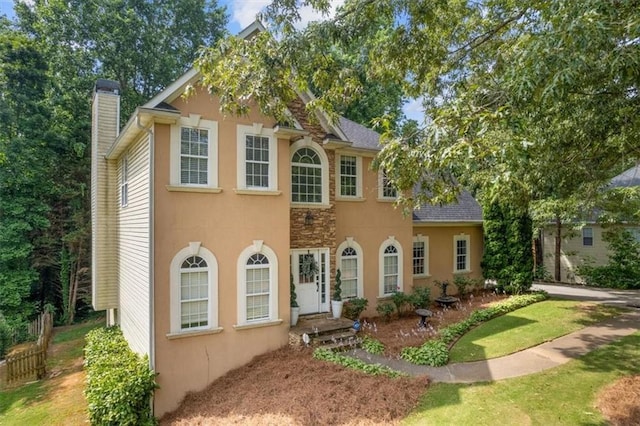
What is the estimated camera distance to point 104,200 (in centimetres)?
1339

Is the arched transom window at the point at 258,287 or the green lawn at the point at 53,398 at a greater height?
the arched transom window at the point at 258,287

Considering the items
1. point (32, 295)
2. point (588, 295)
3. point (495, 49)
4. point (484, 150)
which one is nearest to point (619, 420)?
point (484, 150)

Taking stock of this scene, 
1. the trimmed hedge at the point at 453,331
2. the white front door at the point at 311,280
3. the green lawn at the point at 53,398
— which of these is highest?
the white front door at the point at 311,280

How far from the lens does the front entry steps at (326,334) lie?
980cm

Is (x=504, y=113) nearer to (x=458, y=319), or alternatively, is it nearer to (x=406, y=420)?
(x=406, y=420)

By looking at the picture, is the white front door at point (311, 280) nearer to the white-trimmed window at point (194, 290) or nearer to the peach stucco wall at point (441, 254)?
the white-trimmed window at point (194, 290)

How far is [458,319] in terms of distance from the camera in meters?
12.2

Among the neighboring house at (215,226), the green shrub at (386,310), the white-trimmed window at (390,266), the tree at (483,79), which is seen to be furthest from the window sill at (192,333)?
the white-trimmed window at (390,266)

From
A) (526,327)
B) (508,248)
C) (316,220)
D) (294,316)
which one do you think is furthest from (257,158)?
(508,248)

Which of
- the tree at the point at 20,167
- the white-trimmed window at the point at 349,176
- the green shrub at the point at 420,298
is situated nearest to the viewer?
the white-trimmed window at the point at 349,176

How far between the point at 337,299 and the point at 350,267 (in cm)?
162

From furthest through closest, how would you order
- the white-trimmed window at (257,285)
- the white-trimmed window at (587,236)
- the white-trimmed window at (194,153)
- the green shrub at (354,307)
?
1. the white-trimmed window at (587,236)
2. the green shrub at (354,307)
3. the white-trimmed window at (257,285)
4. the white-trimmed window at (194,153)

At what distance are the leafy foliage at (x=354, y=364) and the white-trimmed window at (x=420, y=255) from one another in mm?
7314

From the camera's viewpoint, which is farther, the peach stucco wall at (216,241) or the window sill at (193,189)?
the window sill at (193,189)
